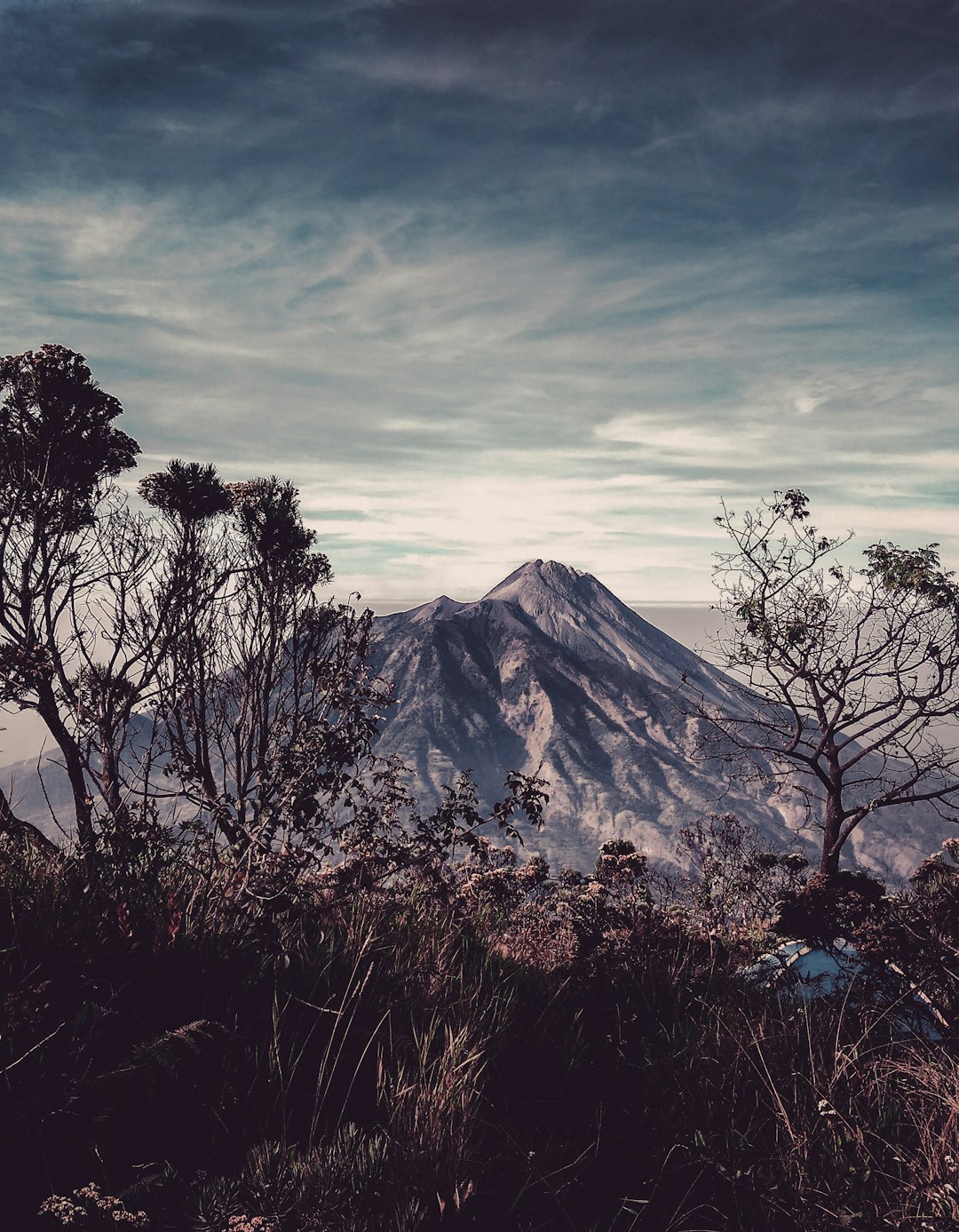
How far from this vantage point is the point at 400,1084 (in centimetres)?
289

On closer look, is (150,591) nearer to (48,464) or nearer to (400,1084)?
(48,464)

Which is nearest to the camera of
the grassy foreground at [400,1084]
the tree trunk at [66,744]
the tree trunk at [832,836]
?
the grassy foreground at [400,1084]

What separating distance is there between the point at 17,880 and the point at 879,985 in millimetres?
4776

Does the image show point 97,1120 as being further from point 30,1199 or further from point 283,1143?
point 283,1143

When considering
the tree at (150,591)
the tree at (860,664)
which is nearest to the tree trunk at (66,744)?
the tree at (150,591)

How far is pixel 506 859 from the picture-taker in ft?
29.8

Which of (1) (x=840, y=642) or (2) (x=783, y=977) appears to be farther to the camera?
(1) (x=840, y=642)

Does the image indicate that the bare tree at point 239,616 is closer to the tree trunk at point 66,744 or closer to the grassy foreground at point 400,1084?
the tree trunk at point 66,744

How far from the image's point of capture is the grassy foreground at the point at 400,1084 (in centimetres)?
243

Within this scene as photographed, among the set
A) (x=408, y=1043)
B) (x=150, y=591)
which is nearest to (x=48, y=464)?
(x=150, y=591)

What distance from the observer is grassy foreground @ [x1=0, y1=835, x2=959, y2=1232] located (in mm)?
2430

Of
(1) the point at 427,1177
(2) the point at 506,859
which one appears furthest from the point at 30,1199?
(2) the point at 506,859

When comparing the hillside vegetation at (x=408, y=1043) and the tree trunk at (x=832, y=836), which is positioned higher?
the hillside vegetation at (x=408, y=1043)

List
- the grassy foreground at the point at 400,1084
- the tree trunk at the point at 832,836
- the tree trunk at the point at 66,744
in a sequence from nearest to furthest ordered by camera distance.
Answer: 1. the grassy foreground at the point at 400,1084
2. the tree trunk at the point at 66,744
3. the tree trunk at the point at 832,836
